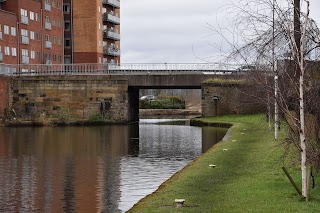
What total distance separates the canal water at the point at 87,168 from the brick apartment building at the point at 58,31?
1755 inches

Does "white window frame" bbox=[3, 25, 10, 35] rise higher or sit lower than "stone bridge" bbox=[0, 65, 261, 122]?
higher

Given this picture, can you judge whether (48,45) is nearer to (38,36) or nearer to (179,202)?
(38,36)

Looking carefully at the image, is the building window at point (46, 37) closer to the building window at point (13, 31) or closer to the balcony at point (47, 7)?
the balcony at point (47, 7)

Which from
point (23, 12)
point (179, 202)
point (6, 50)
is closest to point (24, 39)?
point (23, 12)

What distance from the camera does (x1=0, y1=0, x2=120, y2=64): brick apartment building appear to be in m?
92.8

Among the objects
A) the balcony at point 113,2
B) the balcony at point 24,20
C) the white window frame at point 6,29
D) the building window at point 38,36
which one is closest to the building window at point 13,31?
the white window frame at point 6,29

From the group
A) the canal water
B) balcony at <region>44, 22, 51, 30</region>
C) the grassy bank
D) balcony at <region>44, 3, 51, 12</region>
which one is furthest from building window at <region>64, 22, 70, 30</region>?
the grassy bank

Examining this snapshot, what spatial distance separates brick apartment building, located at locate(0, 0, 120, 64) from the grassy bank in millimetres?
66325

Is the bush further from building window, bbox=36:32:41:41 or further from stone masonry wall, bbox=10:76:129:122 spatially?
stone masonry wall, bbox=10:76:129:122

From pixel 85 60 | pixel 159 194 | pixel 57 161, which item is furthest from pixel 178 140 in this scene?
pixel 85 60

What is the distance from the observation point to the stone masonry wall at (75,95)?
7288 centimetres

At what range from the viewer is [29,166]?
3042cm

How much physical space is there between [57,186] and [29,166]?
709cm

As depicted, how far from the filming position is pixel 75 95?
73.1m
